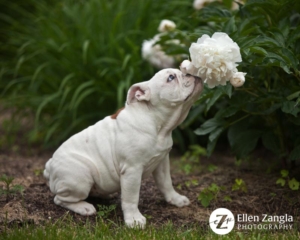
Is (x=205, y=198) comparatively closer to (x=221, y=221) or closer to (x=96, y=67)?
(x=221, y=221)

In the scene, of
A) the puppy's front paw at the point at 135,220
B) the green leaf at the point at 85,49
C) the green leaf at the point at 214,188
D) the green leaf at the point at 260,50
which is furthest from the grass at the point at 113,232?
the green leaf at the point at 85,49

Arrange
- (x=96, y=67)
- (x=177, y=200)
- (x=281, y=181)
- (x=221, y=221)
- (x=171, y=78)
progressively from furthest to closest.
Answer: (x=96, y=67), (x=281, y=181), (x=177, y=200), (x=221, y=221), (x=171, y=78)

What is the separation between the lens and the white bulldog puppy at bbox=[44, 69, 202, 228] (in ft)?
9.57

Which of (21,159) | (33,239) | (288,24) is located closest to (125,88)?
(21,159)

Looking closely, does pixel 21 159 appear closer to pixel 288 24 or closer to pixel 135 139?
pixel 135 139

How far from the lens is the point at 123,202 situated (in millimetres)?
2988

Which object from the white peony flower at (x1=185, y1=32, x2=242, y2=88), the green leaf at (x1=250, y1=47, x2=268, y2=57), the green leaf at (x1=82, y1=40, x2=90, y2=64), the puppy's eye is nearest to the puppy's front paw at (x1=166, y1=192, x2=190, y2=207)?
the puppy's eye

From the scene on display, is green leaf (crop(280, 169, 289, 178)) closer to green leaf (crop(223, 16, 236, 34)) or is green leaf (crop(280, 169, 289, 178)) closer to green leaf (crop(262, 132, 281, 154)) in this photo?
green leaf (crop(262, 132, 281, 154))

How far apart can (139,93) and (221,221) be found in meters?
0.94

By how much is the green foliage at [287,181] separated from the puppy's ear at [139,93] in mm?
1274

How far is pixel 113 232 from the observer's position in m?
2.88

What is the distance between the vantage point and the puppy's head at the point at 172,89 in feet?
9.46

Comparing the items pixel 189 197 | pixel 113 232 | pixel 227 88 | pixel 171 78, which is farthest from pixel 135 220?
pixel 227 88

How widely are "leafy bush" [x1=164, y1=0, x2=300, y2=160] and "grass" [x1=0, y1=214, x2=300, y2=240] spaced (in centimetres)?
72
